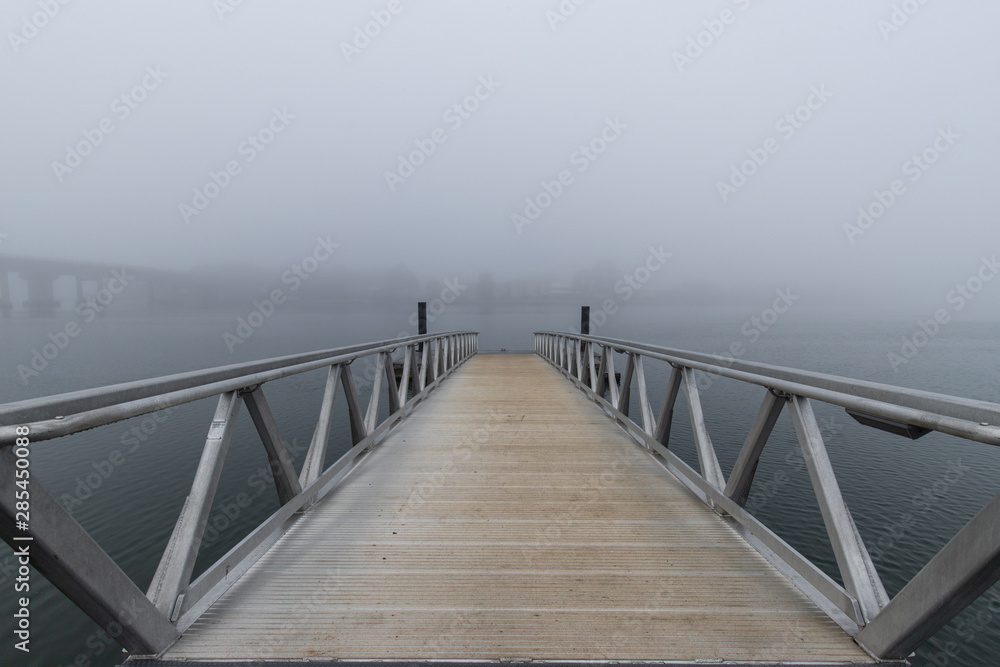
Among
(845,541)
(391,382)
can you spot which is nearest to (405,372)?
(391,382)

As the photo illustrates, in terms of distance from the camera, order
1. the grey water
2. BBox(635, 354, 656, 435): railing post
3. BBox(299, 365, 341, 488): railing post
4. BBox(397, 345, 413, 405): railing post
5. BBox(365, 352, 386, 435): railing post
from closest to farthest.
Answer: BBox(299, 365, 341, 488): railing post, BBox(365, 352, 386, 435): railing post, BBox(635, 354, 656, 435): railing post, the grey water, BBox(397, 345, 413, 405): railing post

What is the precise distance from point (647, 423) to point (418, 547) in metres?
2.61

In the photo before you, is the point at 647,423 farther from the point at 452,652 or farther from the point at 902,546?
the point at 902,546

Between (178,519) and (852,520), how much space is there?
8.78ft

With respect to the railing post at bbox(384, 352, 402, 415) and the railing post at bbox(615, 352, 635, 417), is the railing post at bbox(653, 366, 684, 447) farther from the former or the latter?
the railing post at bbox(384, 352, 402, 415)

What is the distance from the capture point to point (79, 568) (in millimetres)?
1297

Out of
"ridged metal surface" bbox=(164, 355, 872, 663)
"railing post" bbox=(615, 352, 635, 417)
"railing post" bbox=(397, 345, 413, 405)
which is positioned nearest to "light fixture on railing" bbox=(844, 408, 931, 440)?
"ridged metal surface" bbox=(164, 355, 872, 663)

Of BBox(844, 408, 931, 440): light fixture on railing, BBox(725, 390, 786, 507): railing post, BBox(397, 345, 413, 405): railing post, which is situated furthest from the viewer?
BBox(397, 345, 413, 405): railing post

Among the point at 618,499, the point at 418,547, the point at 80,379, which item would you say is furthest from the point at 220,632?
the point at 80,379

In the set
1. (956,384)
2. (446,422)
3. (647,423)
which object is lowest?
(956,384)

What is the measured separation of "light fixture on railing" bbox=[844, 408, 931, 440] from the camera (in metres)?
1.46

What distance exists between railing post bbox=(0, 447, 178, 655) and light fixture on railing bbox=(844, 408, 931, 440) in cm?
259

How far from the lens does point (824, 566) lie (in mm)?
5852

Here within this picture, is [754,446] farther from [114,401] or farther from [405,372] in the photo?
[405,372]
